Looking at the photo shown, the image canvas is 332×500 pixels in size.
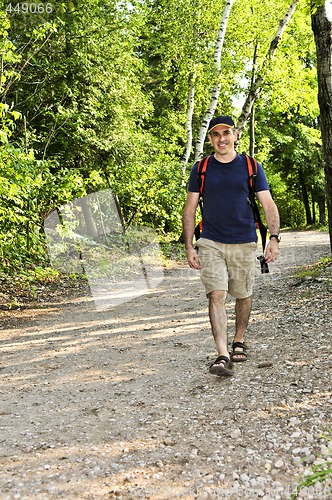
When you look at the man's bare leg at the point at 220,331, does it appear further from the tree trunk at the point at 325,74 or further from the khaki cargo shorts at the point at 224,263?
the tree trunk at the point at 325,74

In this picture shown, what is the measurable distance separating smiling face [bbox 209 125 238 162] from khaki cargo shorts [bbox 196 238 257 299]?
85cm

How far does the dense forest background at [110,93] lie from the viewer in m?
10.3

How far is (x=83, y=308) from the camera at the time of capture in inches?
369

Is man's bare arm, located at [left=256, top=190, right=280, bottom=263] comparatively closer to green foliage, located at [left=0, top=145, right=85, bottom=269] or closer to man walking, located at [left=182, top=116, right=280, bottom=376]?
man walking, located at [left=182, top=116, right=280, bottom=376]

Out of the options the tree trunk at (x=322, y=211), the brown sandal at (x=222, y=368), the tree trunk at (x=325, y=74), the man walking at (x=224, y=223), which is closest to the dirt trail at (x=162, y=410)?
the brown sandal at (x=222, y=368)

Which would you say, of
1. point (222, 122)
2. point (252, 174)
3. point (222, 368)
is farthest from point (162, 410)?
point (222, 122)

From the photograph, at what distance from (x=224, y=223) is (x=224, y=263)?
0.41 m

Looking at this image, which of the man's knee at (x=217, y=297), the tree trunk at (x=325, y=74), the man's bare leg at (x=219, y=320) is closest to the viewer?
the man's bare leg at (x=219, y=320)

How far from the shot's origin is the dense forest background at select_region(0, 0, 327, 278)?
33.8 feet

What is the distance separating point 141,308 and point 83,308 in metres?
1.07

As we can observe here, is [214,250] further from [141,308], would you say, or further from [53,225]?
[53,225]

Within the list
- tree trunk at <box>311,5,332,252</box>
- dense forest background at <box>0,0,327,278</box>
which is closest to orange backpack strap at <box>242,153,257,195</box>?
dense forest background at <box>0,0,327,278</box>

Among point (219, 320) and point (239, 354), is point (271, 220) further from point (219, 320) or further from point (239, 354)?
point (239, 354)

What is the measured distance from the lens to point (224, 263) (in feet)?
17.2
